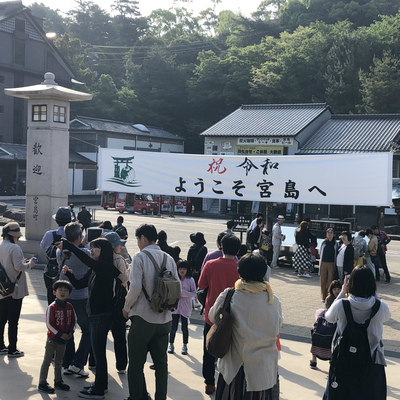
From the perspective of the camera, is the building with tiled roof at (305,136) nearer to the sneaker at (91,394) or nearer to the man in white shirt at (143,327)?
the sneaker at (91,394)

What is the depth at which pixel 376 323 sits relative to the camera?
422 cm

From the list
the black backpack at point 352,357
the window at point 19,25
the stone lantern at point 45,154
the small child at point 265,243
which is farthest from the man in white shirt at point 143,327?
the window at point 19,25

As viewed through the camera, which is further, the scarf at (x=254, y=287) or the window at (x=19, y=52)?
the window at (x=19, y=52)

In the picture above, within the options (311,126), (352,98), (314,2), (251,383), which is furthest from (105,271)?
(314,2)

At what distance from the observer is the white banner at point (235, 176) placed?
34.8 ft

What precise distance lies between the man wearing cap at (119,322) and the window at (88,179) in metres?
39.5

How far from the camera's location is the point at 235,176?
1147 cm

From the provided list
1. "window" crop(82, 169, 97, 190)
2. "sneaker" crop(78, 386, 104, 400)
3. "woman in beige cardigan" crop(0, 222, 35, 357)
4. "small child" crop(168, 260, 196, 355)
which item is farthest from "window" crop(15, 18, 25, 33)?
"sneaker" crop(78, 386, 104, 400)

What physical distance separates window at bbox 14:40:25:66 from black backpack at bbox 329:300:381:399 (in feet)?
155

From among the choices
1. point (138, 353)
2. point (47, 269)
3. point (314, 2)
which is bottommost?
point (138, 353)

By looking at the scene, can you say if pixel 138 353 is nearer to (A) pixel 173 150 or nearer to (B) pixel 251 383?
(B) pixel 251 383

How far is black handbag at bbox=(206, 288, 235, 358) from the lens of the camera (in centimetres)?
398

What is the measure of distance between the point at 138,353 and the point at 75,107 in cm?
4912

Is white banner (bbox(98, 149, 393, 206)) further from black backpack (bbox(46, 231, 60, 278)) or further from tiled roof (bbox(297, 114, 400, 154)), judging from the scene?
tiled roof (bbox(297, 114, 400, 154))
